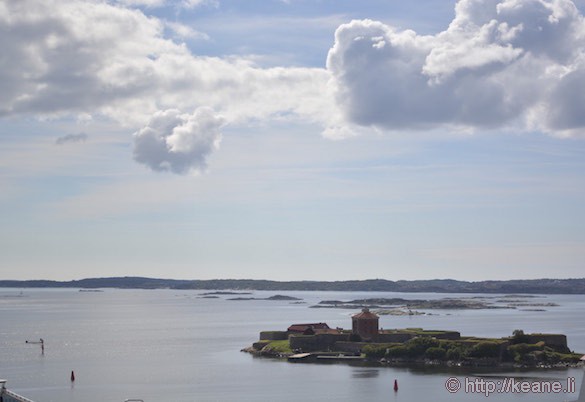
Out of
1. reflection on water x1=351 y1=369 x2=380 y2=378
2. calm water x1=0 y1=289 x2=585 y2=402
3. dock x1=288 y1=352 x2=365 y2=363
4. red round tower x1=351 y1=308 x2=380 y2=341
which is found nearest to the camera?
calm water x1=0 y1=289 x2=585 y2=402

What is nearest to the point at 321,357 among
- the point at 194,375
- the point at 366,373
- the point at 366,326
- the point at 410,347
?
the point at 366,326

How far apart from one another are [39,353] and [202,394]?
4866cm

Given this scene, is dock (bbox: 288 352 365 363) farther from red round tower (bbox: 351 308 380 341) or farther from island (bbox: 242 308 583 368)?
red round tower (bbox: 351 308 380 341)

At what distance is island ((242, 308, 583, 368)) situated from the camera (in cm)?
10212

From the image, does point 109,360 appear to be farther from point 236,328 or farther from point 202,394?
point 236,328

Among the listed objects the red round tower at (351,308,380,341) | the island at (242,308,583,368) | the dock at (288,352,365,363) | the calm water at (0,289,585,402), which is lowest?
the calm water at (0,289,585,402)

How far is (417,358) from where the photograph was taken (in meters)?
105

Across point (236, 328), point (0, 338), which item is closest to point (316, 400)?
point (0, 338)

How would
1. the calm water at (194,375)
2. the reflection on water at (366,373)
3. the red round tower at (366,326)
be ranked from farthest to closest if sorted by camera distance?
the red round tower at (366,326), the reflection on water at (366,373), the calm water at (194,375)

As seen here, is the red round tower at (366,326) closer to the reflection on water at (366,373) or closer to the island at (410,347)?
the island at (410,347)

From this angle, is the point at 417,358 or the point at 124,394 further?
the point at 417,358

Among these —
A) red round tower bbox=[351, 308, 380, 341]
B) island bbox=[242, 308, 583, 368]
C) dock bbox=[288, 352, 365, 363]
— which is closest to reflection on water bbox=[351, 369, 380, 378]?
island bbox=[242, 308, 583, 368]

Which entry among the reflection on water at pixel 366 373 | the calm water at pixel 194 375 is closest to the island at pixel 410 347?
the calm water at pixel 194 375

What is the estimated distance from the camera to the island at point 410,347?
10212 cm
